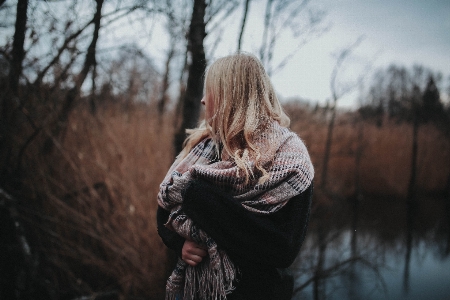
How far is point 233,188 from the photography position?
1.24 meters

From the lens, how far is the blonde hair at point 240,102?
1241mm

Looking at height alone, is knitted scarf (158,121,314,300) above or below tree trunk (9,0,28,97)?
below

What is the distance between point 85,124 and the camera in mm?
4508

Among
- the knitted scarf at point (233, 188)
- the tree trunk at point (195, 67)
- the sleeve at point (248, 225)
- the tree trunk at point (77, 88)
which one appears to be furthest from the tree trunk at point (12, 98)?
the sleeve at point (248, 225)

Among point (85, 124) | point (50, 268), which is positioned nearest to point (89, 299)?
point (50, 268)

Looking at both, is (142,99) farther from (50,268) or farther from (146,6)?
(146,6)

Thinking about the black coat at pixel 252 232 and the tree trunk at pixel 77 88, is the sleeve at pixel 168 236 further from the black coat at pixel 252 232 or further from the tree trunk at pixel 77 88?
the tree trunk at pixel 77 88

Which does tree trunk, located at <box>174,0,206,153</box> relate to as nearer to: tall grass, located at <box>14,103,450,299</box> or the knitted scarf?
the knitted scarf

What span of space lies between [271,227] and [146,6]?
226 centimetres

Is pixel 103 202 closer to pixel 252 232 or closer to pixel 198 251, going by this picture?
pixel 198 251

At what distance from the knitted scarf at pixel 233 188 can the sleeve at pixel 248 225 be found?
4 centimetres

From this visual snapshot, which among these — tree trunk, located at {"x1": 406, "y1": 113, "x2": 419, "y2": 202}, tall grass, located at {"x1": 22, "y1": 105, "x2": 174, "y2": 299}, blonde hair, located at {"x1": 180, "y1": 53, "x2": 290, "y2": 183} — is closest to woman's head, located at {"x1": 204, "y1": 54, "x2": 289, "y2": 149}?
blonde hair, located at {"x1": 180, "y1": 53, "x2": 290, "y2": 183}

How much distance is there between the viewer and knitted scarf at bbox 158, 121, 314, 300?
1175mm

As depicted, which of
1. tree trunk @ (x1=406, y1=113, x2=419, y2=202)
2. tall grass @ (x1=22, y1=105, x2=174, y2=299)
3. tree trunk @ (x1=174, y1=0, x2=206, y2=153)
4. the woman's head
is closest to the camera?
the woman's head
